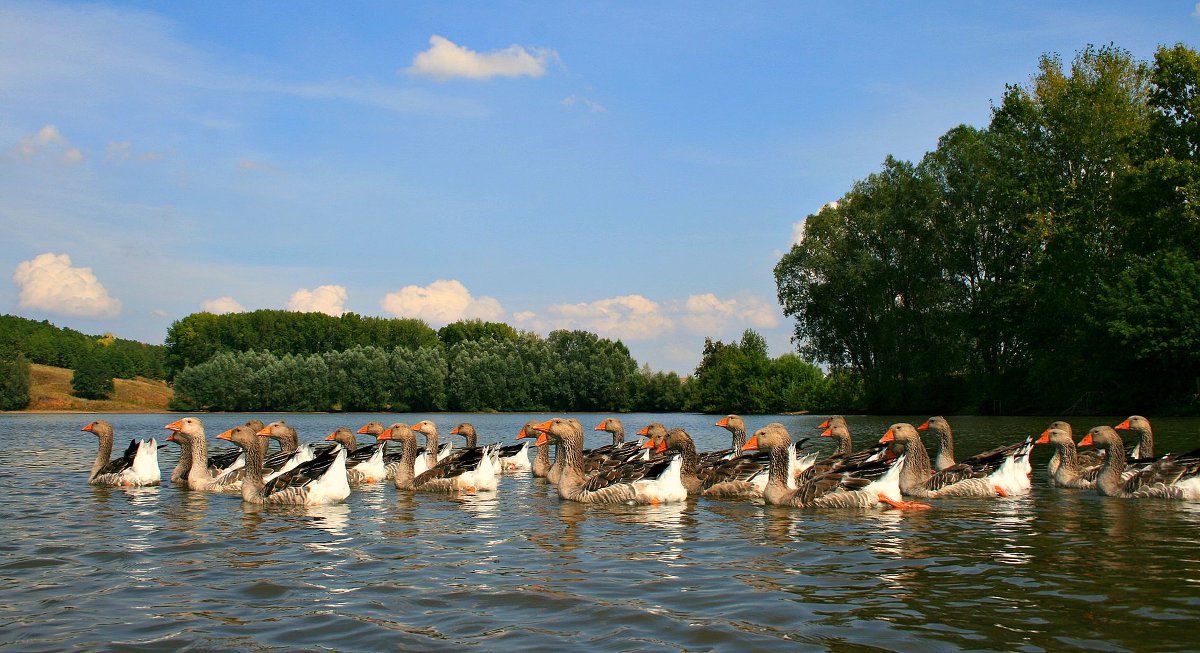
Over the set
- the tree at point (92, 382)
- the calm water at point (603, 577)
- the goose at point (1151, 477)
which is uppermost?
the tree at point (92, 382)

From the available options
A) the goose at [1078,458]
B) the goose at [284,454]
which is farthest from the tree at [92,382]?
the goose at [1078,458]

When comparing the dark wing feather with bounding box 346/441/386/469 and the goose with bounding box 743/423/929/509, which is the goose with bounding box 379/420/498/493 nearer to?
the dark wing feather with bounding box 346/441/386/469

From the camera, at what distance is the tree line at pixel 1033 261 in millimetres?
41688

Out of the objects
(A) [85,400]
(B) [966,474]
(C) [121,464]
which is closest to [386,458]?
(C) [121,464]

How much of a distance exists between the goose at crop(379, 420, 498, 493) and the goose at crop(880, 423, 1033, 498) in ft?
23.0

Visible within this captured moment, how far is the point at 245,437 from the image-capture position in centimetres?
1582

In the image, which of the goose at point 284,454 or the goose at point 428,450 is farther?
the goose at point 428,450

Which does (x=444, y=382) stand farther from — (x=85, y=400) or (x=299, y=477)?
(x=299, y=477)

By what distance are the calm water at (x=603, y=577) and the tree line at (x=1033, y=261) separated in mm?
32775

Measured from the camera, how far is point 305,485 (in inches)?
564

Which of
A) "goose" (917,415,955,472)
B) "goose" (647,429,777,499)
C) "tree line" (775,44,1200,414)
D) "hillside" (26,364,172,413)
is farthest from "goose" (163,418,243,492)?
"hillside" (26,364,172,413)

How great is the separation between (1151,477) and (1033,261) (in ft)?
124

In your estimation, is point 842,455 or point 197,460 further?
point 842,455

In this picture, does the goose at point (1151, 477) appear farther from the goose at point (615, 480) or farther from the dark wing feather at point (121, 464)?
the dark wing feather at point (121, 464)
